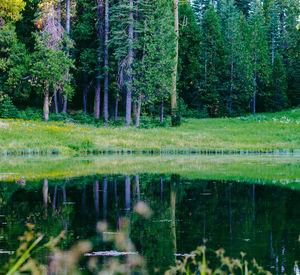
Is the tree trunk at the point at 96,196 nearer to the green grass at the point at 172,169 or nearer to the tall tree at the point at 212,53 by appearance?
the green grass at the point at 172,169

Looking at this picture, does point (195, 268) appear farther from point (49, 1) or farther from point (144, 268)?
point (49, 1)

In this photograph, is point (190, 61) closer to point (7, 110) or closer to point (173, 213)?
point (7, 110)

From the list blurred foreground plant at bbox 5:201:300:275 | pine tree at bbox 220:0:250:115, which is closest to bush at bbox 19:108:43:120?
pine tree at bbox 220:0:250:115

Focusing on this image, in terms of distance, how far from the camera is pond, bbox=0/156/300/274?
7230 mm

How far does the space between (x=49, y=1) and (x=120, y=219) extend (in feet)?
122

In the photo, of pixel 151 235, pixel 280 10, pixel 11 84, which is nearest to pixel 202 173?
pixel 151 235

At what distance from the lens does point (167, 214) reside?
9.96m

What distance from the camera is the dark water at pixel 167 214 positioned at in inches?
281

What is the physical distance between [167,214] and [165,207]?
0.84 meters

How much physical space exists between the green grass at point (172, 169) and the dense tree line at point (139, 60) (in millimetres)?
16711

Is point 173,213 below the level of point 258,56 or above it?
below

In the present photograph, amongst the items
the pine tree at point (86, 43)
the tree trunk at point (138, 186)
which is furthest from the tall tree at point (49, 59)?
the tree trunk at point (138, 186)

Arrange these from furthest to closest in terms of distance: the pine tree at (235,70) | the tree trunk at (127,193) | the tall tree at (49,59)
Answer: the pine tree at (235,70)
the tall tree at (49,59)
the tree trunk at (127,193)

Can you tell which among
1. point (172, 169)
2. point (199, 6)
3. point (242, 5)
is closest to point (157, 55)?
point (172, 169)
